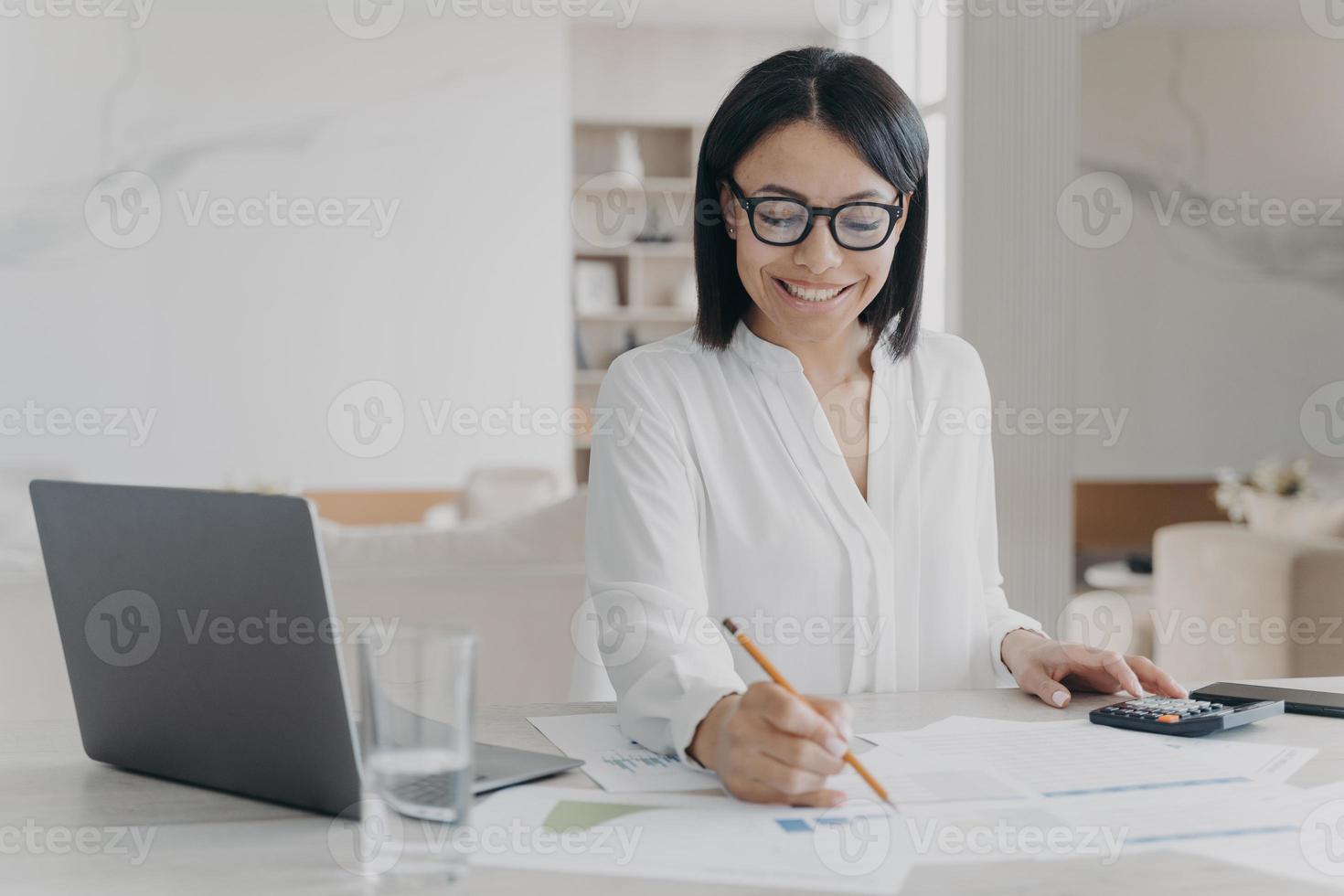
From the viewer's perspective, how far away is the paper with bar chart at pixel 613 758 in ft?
3.50

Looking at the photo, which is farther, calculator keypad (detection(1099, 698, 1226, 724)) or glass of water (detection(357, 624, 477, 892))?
calculator keypad (detection(1099, 698, 1226, 724))

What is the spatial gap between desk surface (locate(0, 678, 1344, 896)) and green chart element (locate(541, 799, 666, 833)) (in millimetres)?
58

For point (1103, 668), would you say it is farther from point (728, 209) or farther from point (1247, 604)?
point (1247, 604)

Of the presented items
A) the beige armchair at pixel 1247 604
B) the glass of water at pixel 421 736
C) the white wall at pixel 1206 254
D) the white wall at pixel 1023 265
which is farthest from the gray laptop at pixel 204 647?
the white wall at pixel 1206 254

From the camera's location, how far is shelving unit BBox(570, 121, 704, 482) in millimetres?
6887

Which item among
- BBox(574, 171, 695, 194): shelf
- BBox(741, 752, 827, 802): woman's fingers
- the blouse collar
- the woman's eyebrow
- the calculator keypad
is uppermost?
BBox(574, 171, 695, 194): shelf

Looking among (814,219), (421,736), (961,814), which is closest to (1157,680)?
(961,814)

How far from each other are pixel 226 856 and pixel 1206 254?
662cm

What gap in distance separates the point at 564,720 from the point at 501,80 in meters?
5.96

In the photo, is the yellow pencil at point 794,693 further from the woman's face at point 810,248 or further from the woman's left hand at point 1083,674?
the woman's face at point 810,248

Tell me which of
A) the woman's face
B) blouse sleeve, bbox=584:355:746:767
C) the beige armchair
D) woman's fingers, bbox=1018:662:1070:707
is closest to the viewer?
blouse sleeve, bbox=584:355:746:767

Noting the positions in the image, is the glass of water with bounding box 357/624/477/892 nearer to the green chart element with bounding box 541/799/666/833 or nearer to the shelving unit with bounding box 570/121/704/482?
the green chart element with bounding box 541/799/666/833

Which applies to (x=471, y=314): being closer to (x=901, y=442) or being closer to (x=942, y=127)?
(x=942, y=127)

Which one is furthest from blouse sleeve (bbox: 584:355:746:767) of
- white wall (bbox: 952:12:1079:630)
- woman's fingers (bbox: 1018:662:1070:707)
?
white wall (bbox: 952:12:1079:630)
